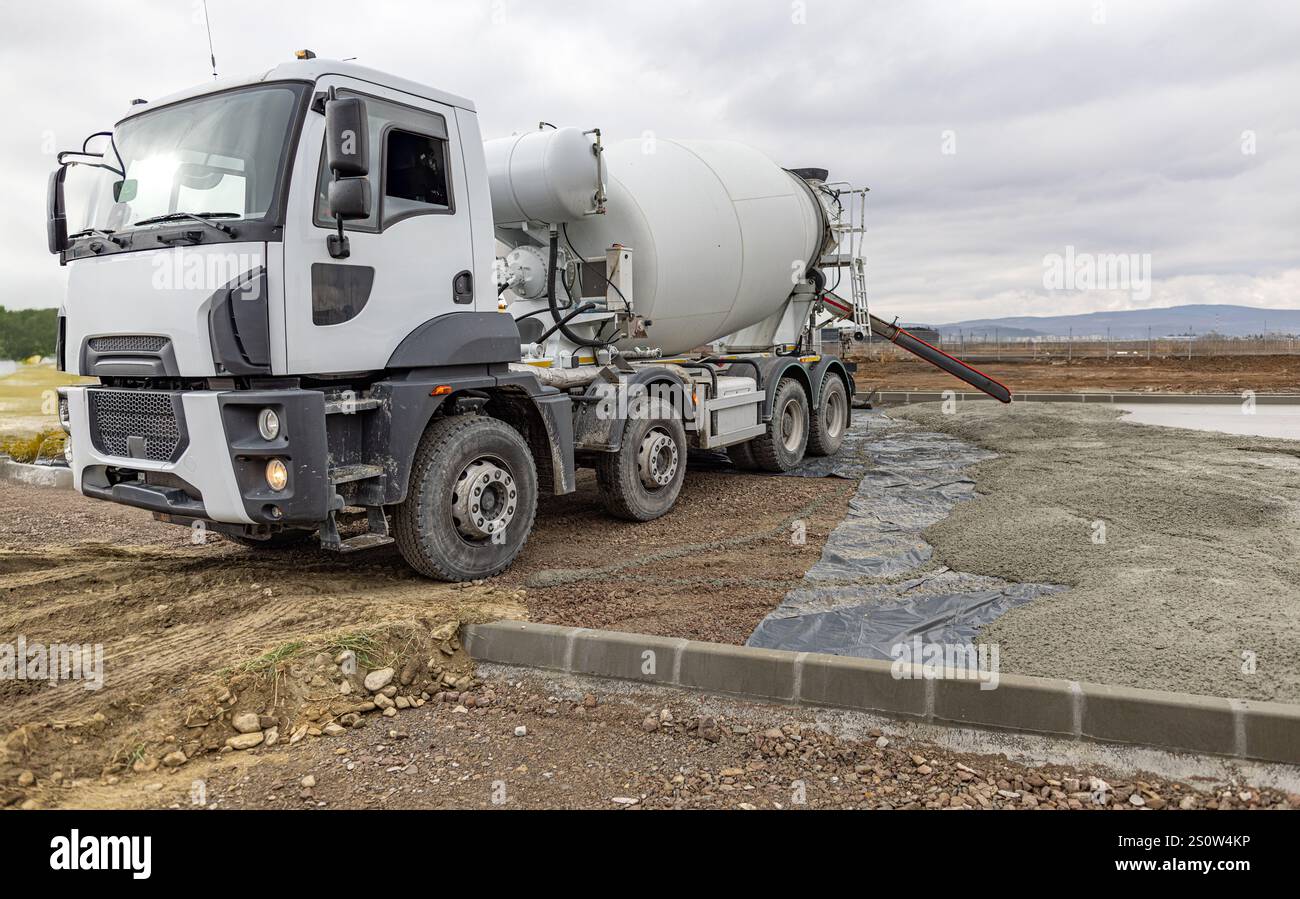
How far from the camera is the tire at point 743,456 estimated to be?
1104 cm

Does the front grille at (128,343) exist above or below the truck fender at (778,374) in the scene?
above

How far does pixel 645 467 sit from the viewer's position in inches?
328

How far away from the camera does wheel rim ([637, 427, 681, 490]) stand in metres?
8.34

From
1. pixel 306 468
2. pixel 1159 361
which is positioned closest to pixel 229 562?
pixel 306 468

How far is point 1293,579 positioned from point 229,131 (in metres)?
6.96

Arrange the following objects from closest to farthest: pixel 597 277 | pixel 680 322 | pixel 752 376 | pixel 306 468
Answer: pixel 306 468, pixel 597 277, pixel 680 322, pixel 752 376

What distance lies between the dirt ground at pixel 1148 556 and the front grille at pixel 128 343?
4.92 m

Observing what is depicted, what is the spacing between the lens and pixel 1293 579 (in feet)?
18.6

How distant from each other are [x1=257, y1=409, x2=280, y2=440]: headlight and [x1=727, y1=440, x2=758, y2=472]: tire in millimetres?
6582

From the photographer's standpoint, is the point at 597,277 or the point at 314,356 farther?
the point at 597,277

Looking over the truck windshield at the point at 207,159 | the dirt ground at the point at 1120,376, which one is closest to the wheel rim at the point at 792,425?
the truck windshield at the point at 207,159

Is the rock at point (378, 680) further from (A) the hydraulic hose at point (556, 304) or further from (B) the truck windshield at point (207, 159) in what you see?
(A) the hydraulic hose at point (556, 304)

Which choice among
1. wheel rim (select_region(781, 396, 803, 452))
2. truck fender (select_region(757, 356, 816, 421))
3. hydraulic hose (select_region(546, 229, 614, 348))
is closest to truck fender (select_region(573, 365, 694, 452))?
hydraulic hose (select_region(546, 229, 614, 348))

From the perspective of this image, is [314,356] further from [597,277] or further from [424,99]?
[597,277]
